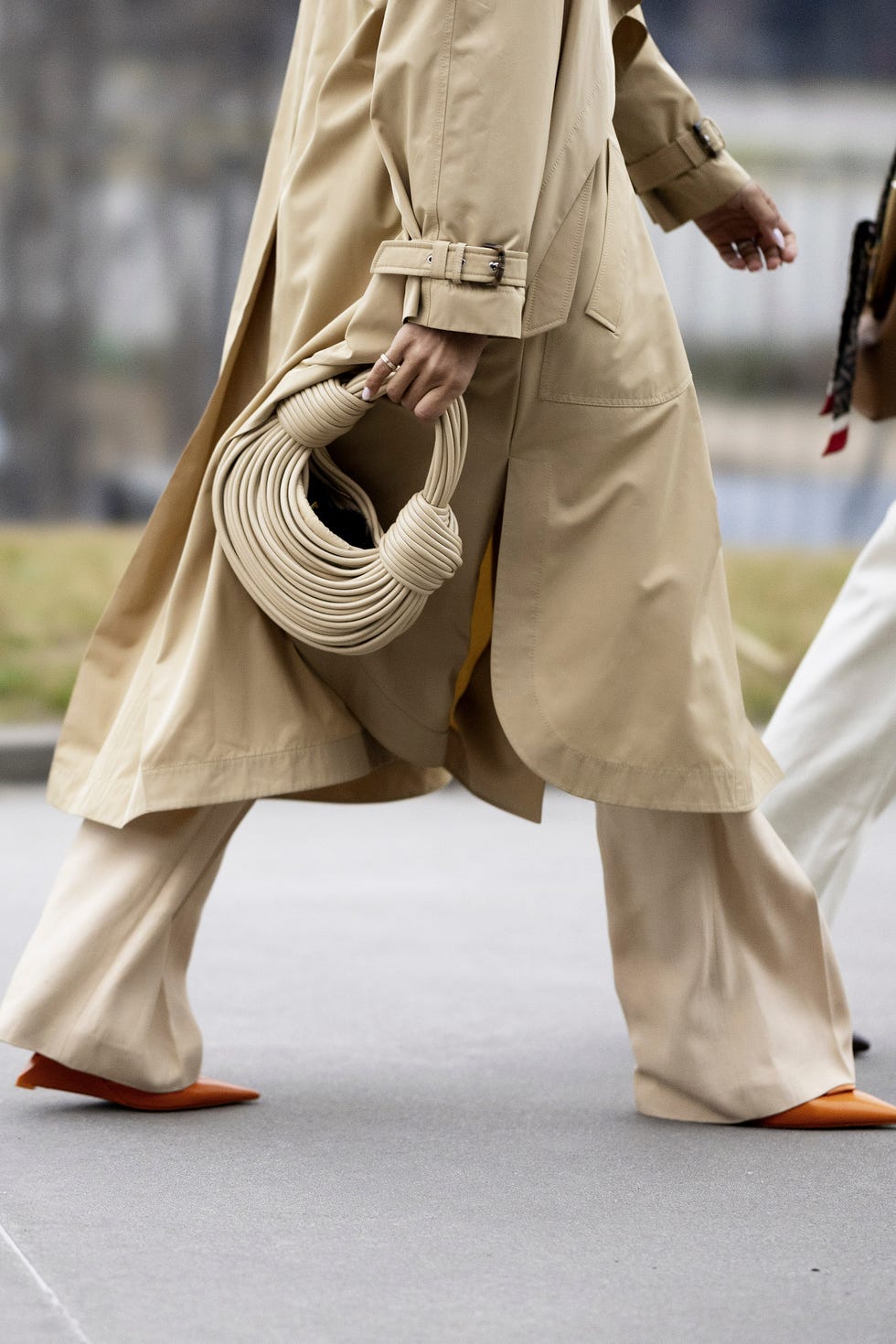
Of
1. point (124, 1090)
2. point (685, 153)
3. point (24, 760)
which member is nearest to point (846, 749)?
point (685, 153)

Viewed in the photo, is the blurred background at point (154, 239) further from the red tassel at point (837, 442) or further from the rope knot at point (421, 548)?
the rope knot at point (421, 548)

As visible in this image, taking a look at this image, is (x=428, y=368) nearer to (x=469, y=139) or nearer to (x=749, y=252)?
(x=469, y=139)

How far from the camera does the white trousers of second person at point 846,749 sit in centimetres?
276

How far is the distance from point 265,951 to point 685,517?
1.46m

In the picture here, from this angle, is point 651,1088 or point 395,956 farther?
point 395,956

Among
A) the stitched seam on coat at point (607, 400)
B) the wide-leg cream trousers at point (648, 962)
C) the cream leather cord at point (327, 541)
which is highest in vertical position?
the stitched seam on coat at point (607, 400)

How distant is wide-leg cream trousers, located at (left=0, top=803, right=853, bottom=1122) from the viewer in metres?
2.32

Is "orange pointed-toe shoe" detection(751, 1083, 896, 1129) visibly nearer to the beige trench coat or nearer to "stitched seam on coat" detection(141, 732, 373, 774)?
the beige trench coat

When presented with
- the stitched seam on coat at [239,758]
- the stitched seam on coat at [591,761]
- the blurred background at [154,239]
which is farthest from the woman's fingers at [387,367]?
the blurred background at [154,239]

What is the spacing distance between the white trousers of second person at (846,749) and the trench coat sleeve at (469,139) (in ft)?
2.88

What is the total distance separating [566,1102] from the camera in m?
2.55

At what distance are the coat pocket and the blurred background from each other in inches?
171

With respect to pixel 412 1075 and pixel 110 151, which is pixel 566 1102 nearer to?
pixel 412 1075

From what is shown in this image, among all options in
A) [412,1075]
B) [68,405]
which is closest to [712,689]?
[412,1075]
